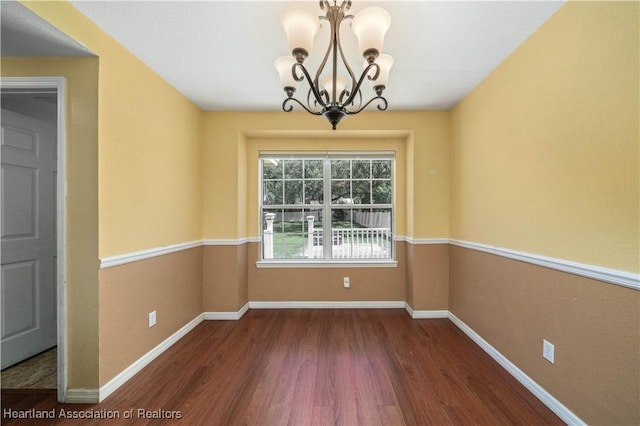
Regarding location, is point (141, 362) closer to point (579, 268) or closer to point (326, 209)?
point (326, 209)

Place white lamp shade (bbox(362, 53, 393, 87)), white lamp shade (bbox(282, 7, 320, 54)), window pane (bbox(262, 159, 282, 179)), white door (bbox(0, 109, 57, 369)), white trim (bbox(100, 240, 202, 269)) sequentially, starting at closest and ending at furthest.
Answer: white lamp shade (bbox(282, 7, 320, 54)), white lamp shade (bbox(362, 53, 393, 87)), white trim (bbox(100, 240, 202, 269)), white door (bbox(0, 109, 57, 369)), window pane (bbox(262, 159, 282, 179))

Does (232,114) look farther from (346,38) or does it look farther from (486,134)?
(486,134)

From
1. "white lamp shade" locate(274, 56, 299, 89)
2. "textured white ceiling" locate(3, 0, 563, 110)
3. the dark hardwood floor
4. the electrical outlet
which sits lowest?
the dark hardwood floor

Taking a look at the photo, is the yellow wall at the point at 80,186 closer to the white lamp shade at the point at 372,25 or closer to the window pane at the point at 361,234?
the white lamp shade at the point at 372,25

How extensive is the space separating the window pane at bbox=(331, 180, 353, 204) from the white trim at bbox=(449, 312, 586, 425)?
6.49 ft

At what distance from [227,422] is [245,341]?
1003mm

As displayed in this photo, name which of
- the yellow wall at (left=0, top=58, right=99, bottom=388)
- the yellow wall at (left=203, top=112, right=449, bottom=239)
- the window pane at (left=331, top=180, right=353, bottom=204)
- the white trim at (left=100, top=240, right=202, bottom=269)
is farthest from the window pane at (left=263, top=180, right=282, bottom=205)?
the yellow wall at (left=0, top=58, right=99, bottom=388)

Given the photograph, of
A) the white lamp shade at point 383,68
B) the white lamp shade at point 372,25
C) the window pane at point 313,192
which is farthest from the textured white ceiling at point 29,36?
the window pane at point 313,192

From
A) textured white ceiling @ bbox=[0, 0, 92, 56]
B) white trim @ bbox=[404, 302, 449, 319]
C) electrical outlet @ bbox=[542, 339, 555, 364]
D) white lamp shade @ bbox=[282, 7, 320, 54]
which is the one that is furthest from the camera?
white trim @ bbox=[404, 302, 449, 319]

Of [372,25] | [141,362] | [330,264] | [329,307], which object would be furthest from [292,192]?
[372,25]

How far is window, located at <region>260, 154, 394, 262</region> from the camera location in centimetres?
353

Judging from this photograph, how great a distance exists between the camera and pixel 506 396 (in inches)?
69.4

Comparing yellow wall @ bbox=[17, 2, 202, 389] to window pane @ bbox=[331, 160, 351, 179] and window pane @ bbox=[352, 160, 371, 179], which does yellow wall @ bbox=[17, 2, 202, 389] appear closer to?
window pane @ bbox=[331, 160, 351, 179]

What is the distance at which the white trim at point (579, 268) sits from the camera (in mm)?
1233
